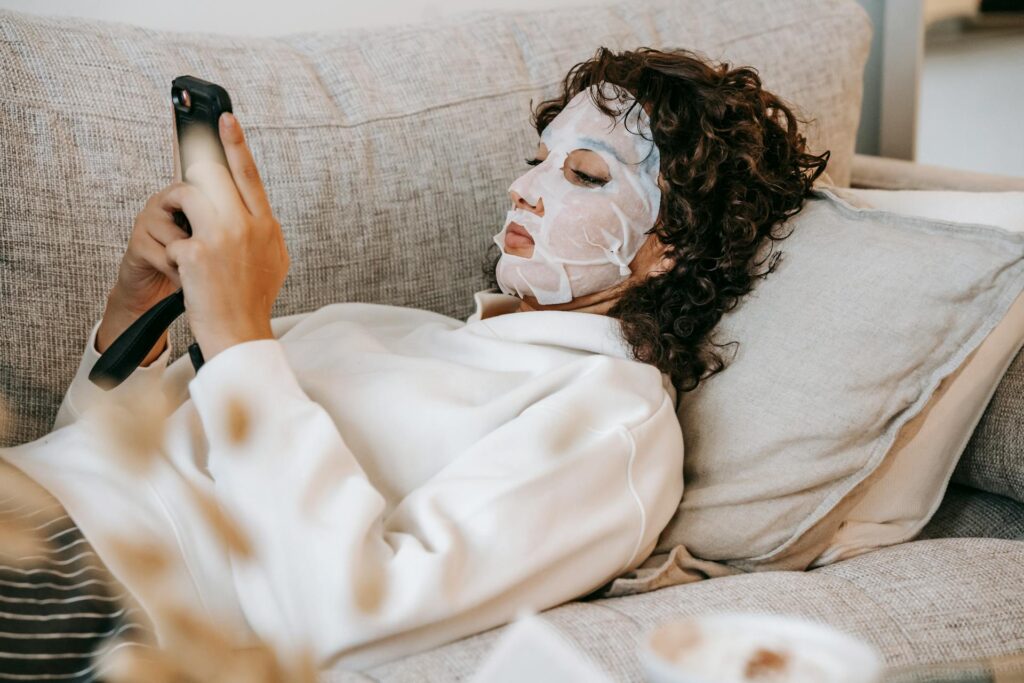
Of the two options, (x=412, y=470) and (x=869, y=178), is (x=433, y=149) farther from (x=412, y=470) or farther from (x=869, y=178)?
(x=869, y=178)

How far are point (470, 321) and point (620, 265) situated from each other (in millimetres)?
213

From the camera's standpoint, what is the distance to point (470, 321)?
130 centimetres

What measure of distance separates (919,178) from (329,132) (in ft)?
3.64

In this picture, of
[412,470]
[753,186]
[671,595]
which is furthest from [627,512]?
[753,186]

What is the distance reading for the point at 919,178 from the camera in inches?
71.5

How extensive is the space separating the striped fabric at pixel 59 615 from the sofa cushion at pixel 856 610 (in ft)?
0.69

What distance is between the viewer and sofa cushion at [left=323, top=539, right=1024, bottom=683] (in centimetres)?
86

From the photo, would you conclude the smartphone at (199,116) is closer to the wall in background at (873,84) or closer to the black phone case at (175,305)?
the black phone case at (175,305)

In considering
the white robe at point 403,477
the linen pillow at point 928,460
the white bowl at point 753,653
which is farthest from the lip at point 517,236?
the white bowl at point 753,653

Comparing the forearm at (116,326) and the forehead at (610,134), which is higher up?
the forehead at (610,134)

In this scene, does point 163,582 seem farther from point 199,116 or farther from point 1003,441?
point 1003,441

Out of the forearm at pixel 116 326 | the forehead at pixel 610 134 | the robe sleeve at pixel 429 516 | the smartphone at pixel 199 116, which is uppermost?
the smartphone at pixel 199 116

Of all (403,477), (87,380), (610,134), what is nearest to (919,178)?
(610,134)

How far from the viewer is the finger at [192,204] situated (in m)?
0.93
